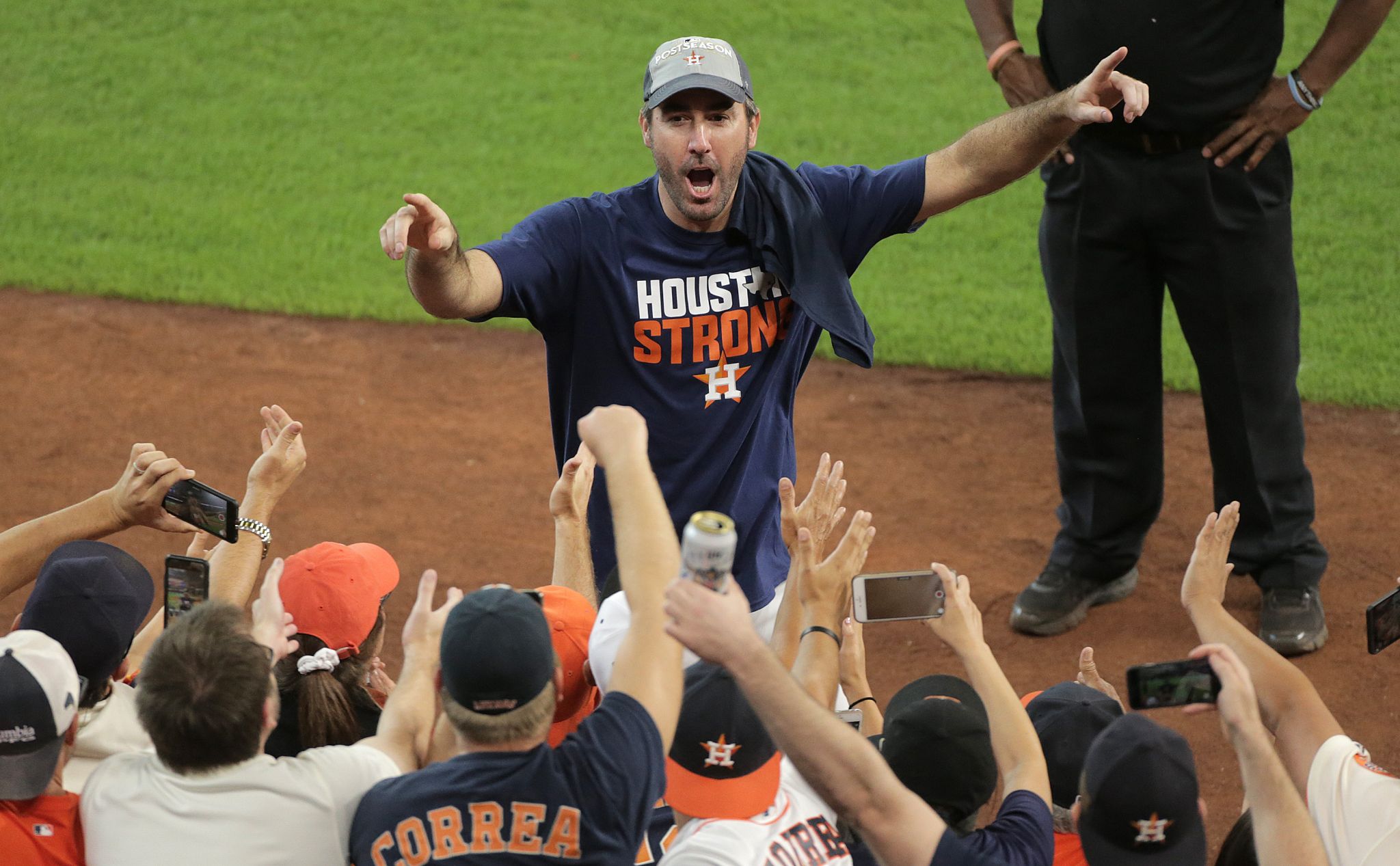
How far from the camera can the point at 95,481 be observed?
6.38 m

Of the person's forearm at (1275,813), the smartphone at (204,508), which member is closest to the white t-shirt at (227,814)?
the smartphone at (204,508)

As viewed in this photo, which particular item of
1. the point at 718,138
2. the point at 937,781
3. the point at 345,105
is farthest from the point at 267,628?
the point at 345,105

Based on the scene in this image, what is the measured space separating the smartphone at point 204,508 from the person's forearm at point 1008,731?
63.0 inches

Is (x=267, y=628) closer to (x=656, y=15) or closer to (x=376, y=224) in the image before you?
(x=376, y=224)

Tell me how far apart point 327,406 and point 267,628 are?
436cm

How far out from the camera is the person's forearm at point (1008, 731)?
266 centimetres

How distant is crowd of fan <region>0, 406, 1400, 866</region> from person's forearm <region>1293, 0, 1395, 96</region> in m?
2.31

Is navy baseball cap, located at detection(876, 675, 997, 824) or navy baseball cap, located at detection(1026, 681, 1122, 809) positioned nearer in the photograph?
navy baseball cap, located at detection(876, 675, 997, 824)

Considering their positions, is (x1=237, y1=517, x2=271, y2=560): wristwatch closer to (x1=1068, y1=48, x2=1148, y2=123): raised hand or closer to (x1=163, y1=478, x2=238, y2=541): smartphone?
(x1=163, y1=478, x2=238, y2=541): smartphone

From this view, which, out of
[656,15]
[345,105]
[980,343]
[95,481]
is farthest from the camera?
[656,15]

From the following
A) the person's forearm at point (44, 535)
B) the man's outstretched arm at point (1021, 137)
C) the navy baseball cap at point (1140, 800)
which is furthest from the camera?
the man's outstretched arm at point (1021, 137)

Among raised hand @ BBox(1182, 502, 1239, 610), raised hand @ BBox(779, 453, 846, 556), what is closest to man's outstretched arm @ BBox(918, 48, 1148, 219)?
raised hand @ BBox(779, 453, 846, 556)

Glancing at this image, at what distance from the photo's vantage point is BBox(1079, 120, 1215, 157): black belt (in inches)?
192

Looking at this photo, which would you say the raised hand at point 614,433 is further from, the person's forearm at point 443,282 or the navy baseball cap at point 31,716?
the navy baseball cap at point 31,716
